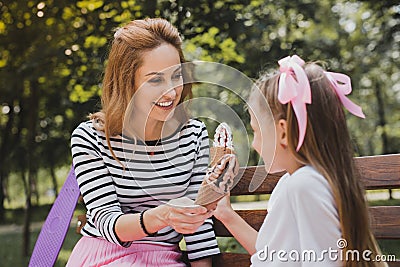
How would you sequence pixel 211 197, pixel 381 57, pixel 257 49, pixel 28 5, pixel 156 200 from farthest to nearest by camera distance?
pixel 381 57 < pixel 28 5 < pixel 257 49 < pixel 156 200 < pixel 211 197

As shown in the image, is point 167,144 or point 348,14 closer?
point 167,144

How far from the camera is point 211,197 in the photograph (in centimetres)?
159

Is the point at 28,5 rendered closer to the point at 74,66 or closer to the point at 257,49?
the point at 74,66

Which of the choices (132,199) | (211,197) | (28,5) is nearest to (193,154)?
(132,199)

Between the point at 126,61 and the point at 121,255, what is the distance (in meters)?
0.59

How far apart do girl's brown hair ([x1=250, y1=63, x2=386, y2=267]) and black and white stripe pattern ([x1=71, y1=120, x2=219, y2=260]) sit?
19.7 inches

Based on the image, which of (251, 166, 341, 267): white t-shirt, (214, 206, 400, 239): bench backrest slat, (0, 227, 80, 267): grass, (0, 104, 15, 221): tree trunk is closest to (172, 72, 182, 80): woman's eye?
(251, 166, 341, 267): white t-shirt

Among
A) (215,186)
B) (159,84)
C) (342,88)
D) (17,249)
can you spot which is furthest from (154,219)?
(17,249)

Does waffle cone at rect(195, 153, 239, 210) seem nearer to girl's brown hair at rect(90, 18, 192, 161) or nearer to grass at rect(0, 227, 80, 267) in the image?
girl's brown hair at rect(90, 18, 192, 161)

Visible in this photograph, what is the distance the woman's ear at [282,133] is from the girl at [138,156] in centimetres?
37

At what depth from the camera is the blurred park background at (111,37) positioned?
4.37m

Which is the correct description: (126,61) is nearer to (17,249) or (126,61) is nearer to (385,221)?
(385,221)

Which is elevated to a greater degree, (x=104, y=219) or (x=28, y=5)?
(x=28, y=5)

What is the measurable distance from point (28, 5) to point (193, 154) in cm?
385
